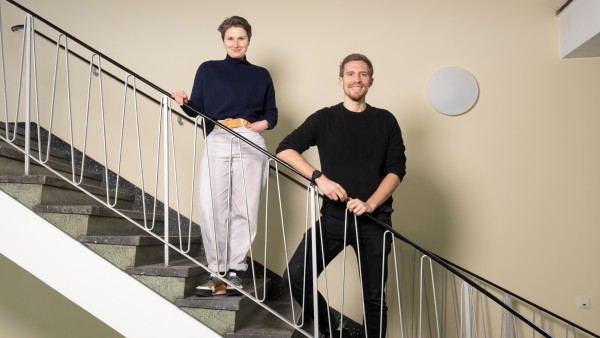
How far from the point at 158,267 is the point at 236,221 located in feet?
1.44

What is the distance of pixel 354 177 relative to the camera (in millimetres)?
2572

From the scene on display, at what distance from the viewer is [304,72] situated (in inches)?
161

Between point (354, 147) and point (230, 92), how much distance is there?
0.73m

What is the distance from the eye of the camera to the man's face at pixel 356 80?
2.63m

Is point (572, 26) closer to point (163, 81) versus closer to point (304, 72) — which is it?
point (304, 72)

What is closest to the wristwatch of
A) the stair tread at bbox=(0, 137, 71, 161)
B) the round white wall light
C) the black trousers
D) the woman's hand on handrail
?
the black trousers

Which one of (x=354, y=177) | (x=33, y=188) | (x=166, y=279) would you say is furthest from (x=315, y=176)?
(x=33, y=188)

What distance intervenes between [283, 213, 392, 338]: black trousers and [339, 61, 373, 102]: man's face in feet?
1.92

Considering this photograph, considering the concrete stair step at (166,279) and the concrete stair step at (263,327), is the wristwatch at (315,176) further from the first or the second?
the concrete stair step at (166,279)

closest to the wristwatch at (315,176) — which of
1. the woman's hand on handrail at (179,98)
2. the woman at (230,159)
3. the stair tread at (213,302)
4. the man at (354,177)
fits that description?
the man at (354,177)

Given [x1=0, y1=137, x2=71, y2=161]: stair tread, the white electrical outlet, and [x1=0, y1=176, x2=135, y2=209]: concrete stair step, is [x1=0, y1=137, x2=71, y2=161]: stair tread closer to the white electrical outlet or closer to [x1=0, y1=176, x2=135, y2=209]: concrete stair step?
[x1=0, y1=176, x2=135, y2=209]: concrete stair step

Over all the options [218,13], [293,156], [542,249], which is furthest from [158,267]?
[542,249]

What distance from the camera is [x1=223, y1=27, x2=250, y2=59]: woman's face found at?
2.84m

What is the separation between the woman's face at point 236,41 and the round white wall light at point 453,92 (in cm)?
165
